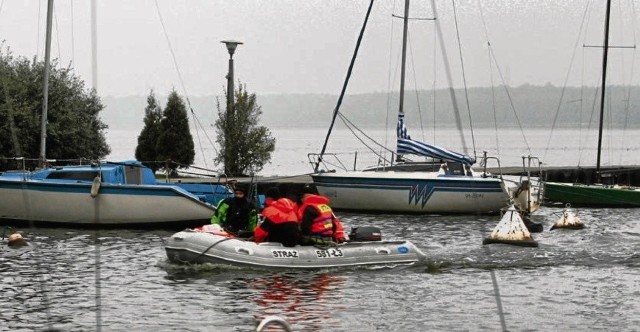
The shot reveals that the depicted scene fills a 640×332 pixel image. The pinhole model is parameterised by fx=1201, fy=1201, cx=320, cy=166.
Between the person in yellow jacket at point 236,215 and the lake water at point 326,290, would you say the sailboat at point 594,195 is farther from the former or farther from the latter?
the person in yellow jacket at point 236,215

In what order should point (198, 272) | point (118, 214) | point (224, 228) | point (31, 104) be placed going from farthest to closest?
point (31, 104) → point (118, 214) → point (224, 228) → point (198, 272)

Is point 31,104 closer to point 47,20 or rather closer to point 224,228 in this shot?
point 47,20

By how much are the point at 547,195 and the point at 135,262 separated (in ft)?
68.9

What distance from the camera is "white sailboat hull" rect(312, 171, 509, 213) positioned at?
3588 centimetres

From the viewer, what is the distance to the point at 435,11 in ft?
32.1

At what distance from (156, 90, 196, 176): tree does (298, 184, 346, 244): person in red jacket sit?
2489 centimetres

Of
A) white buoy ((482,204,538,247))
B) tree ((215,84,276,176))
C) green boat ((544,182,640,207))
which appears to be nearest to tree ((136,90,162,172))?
tree ((215,84,276,176))

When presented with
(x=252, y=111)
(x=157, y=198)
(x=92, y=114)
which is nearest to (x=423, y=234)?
(x=157, y=198)

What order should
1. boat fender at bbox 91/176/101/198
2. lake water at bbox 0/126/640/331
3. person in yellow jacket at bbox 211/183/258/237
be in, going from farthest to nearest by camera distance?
boat fender at bbox 91/176/101/198 < person in yellow jacket at bbox 211/183/258/237 < lake water at bbox 0/126/640/331

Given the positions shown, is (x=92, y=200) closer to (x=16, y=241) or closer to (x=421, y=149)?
(x=16, y=241)

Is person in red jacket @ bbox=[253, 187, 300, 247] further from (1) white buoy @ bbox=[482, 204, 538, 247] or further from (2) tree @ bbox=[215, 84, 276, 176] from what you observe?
(2) tree @ bbox=[215, 84, 276, 176]

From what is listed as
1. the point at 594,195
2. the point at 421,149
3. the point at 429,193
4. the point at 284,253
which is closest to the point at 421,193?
the point at 429,193

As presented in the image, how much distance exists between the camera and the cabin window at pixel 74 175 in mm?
30391

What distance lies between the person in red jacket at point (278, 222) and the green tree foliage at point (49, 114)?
18100mm
